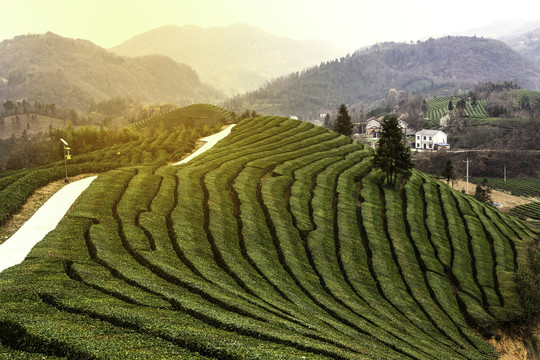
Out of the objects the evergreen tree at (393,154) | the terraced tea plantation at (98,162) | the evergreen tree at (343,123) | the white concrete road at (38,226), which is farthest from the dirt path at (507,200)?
the white concrete road at (38,226)

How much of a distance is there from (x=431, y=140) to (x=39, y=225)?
171 m

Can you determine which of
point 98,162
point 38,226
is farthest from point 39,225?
point 98,162

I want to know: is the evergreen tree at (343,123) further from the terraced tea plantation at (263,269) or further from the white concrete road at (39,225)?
the white concrete road at (39,225)

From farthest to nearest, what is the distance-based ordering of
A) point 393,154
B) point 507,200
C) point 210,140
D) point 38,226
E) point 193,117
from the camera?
point 193,117
point 507,200
point 210,140
point 393,154
point 38,226

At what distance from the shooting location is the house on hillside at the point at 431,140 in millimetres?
168875

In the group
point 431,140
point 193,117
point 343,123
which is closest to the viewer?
point 343,123

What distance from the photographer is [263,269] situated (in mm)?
27828

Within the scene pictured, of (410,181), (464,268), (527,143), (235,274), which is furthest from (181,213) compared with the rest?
(527,143)

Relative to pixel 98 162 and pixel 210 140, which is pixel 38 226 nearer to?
pixel 98 162

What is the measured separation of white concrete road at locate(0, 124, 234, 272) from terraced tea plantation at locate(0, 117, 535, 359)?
71.8 inches

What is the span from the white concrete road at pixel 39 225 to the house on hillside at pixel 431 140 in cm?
16197

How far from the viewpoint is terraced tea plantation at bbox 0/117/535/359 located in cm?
1498

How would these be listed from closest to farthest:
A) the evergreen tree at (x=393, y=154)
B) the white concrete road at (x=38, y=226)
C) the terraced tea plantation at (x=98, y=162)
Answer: the white concrete road at (x=38, y=226) < the terraced tea plantation at (x=98, y=162) < the evergreen tree at (x=393, y=154)

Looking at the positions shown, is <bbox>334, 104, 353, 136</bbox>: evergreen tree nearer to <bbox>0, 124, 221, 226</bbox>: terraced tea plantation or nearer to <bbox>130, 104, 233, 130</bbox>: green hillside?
<bbox>0, 124, 221, 226</bbox>: terraced tea plantation
